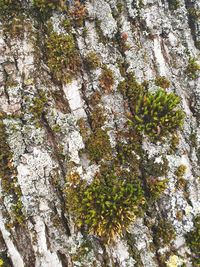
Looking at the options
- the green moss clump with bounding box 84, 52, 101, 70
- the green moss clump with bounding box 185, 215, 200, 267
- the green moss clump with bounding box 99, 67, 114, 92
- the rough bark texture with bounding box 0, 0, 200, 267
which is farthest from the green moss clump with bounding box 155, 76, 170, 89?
the green moss clump with bounding box 185, 215, 200, 267

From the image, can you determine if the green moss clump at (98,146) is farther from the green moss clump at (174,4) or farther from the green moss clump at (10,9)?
the green moss clump at (174,4)

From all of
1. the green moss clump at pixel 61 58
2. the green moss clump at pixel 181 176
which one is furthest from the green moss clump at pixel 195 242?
the green moss clump at pixel 61 58

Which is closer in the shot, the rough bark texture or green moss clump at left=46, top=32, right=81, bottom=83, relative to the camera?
the rough bark texture

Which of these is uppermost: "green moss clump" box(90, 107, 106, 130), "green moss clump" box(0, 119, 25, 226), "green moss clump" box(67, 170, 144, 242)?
"green moss clump" box(90, 107, 106, 130)

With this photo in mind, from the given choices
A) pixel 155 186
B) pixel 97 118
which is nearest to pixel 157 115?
pixel 97 118

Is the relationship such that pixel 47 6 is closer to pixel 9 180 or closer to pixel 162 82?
pixel 162 82

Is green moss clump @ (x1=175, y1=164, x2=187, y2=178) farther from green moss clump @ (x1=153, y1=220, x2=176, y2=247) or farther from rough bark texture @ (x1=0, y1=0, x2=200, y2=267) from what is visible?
green moss clump @ (x1=153, y1=220, x2=176, y2=247)
